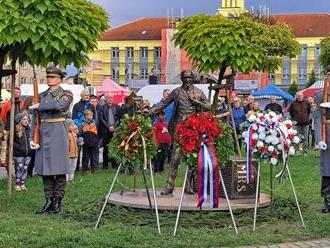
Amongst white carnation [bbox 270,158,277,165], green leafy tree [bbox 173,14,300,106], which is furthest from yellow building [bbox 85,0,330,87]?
white carnation [bbox 270,158,277,165]

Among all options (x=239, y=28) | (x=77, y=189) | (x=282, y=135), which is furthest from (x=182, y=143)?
(x=77, y=189)

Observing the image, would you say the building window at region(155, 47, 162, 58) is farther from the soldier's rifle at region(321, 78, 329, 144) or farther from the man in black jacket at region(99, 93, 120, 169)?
the soldier's rifle at region(321, 78, 329, 144)

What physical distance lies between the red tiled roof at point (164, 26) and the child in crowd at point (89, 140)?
93.6m

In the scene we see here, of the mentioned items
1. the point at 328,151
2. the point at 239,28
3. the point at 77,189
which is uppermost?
the point at 239,28

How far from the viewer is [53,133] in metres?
9.88

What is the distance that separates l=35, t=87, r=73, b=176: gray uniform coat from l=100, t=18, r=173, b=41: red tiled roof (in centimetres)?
10435

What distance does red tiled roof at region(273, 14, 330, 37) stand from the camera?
110062mm

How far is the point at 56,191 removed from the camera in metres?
10.1

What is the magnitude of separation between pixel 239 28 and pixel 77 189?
13.3 ft

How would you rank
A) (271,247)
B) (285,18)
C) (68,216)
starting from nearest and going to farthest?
(271,247)
(68,216)
(285,18)

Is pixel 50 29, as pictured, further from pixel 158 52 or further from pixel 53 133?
pixel 158 52

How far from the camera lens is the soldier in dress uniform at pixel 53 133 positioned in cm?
983

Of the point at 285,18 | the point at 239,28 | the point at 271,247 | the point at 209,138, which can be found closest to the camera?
the point at 271,247

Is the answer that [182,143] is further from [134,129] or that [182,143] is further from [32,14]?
[32,14]
